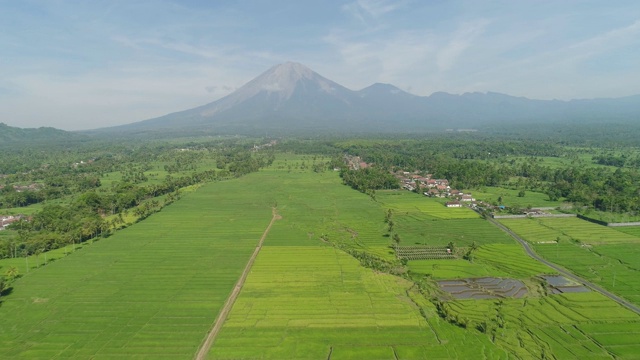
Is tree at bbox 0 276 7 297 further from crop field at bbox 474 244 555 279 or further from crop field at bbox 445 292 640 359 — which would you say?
crop field at bbox 474 244 555 279

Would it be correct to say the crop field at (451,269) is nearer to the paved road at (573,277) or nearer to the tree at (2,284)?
the paved road at (573,277)

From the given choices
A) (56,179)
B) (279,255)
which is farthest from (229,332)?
(56,179)

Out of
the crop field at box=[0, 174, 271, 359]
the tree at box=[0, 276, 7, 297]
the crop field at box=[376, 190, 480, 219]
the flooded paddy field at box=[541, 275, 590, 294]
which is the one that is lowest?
the flooded paddy field at box=[541, 275, 590, 294]

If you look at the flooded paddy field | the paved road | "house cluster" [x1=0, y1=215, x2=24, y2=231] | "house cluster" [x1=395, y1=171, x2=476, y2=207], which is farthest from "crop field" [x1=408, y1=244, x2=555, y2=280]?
"house cluster" [x1=0, y1=215, x2=24, y2=231]

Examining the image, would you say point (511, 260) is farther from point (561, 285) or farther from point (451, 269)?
point (451, 269)

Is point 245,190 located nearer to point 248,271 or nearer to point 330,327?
point 248,271

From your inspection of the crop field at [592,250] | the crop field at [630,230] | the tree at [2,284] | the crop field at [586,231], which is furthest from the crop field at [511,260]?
the tree at [2,284]
